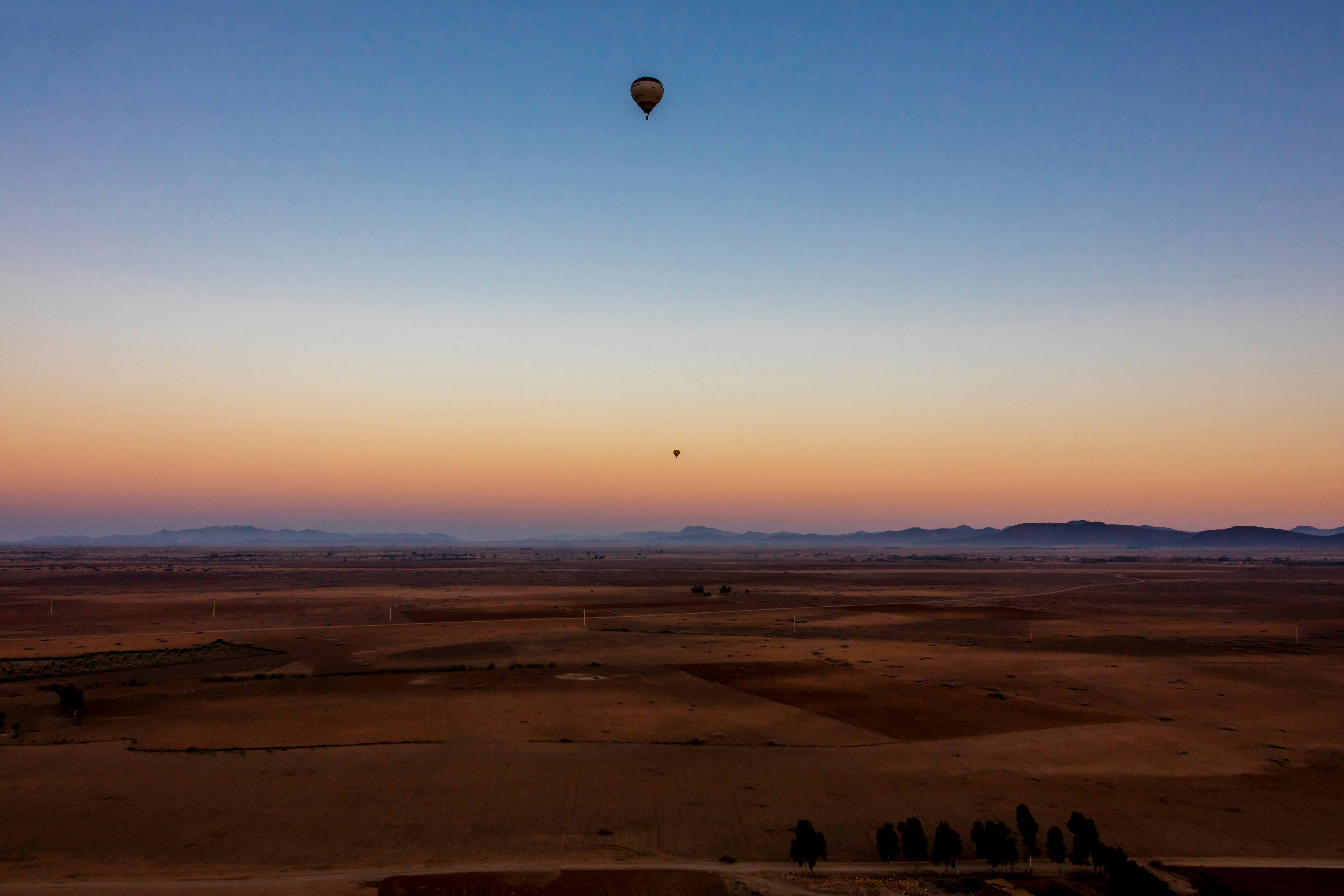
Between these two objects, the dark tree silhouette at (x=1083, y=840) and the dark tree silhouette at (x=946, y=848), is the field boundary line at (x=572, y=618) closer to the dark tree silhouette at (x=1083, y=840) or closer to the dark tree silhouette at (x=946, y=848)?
the dark tree silhouette at (x=946, y=848)

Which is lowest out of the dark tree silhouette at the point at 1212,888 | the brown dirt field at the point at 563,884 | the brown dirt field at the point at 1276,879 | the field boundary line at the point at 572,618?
the field boundary line at the point at 572,618

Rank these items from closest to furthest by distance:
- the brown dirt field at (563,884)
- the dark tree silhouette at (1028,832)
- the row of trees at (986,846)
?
1. the brown dirt field at (563,884)
2. the row of trees at (986,846)
3. the dark tree silhouette at (1028,832)

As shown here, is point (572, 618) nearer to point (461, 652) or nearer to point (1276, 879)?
point (461, 652)

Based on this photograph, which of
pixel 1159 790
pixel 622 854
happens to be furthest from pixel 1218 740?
pixel 622 854

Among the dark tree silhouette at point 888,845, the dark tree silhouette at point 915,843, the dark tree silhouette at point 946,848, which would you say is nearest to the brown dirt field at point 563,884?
the dark tree silhouette at point 888,845

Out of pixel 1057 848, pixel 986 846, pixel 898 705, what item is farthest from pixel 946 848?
pixel 898 705

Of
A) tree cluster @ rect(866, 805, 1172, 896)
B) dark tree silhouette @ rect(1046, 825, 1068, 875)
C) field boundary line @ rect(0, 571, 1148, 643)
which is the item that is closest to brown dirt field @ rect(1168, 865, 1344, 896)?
tree cluster @ rect(866, 805, 1172, 896)
